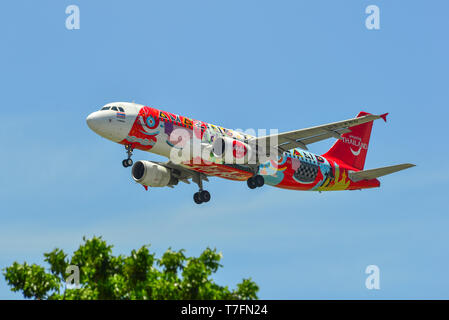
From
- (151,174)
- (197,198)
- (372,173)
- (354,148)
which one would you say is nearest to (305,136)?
(197,198)

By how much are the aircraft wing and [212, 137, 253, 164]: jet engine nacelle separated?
188 centimetres

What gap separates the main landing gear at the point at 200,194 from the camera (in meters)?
47.8

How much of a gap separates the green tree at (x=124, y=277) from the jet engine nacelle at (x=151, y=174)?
17.0m

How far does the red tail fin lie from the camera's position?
55.6m

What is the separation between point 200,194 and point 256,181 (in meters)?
4.15

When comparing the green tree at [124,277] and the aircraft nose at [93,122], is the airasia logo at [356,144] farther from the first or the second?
the green tree at [124,277]

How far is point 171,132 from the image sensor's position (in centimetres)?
4288

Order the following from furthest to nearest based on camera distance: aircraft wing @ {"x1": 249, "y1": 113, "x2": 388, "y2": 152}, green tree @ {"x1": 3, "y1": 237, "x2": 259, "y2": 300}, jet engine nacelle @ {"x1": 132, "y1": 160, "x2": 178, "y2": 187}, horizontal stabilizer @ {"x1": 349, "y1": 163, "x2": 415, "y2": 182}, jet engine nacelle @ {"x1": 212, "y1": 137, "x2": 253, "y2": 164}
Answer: horizontal stabilizer @ {"x1": 349, "y1": 163, "x2": 415, "y2": 182}, jet engine nacelle @ {"x1": 132, "y1": 160, "x2": 178, "y2": 187}, jet engine nacelle @ {"x1": 212, "y1": 137, "x2": 253, "y2": 164}, aircraft wing @ {"x1": 249, "y1": 113, "x2": 388, "y2": 152}, green tree @ {"x1": 3, "y1": 237, "x2": 259, "y2": 300}

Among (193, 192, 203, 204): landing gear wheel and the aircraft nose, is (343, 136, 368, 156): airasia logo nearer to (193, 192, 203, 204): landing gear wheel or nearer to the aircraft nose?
(193, 192, 203, 204): landing gear wheel

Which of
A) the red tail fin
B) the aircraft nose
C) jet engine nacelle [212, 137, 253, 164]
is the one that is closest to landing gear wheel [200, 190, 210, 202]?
jet engine nacelle [212, 137, 253, 164]

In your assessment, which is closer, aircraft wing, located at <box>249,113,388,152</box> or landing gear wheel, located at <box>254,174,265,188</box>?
aircraft wing, located at <box>249,113,388,152</box>

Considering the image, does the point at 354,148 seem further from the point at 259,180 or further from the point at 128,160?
the point at 128,160

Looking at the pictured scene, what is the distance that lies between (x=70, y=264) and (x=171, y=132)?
49.2 feet
